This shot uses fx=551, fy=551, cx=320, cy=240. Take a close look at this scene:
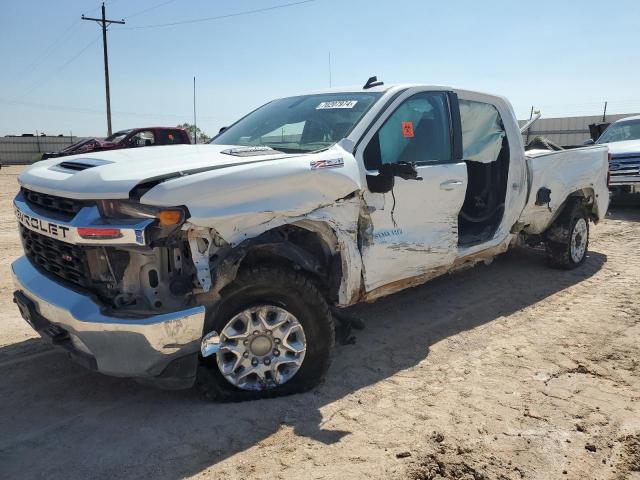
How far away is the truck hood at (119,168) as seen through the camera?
287 cm

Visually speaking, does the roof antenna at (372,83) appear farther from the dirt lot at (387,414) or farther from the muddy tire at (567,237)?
the muddy tire at (567,237)

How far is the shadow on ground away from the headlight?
1163mm

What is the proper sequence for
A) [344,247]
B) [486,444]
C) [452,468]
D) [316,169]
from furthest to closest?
[344,247]
[316,169]
[486,444]
[452,468]

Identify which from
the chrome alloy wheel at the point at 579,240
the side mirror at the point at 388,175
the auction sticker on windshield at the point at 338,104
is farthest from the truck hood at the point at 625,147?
the side mirror at the point at 388,175

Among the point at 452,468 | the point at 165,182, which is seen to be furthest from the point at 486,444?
the point at 165,182

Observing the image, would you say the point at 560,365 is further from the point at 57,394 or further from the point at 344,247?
the point at 57,394

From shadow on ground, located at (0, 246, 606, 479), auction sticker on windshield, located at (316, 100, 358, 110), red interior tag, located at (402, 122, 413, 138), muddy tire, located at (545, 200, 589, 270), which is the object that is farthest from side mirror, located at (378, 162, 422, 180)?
muddy tire, located at (545, 200, 589, 270)

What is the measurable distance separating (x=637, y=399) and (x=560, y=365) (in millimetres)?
580

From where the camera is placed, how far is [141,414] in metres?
3.21

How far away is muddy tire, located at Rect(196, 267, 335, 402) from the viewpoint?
3168 millimetres

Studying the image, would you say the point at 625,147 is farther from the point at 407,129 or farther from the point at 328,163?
the point at 328,163

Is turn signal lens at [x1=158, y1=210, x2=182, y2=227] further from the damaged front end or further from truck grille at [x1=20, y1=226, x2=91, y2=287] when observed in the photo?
truck grille at [x1=20, y1=226, x2=91, y2=287]

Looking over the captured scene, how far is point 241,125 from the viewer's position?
4.89 metres

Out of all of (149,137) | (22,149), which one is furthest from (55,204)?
(22,149)
